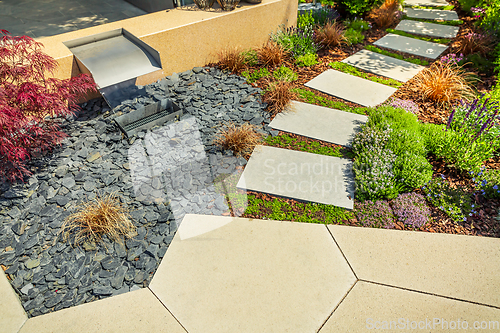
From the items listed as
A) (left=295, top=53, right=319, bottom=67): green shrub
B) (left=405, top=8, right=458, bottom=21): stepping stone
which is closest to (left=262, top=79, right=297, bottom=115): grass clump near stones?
(left=295, top=53, right=319, bottom=67): green shrub

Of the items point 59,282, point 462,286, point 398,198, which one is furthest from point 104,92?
point 462,286

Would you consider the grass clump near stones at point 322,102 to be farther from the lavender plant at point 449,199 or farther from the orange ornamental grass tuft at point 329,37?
the orange ornamental grass tuft at point 329,37

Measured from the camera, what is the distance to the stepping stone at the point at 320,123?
4.18 m

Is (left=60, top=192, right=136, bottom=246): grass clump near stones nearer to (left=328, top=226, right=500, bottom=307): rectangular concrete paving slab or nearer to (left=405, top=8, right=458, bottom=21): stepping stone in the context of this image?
(left=328, top=226, right=500, bottom=307): rectangular concrete paving slab

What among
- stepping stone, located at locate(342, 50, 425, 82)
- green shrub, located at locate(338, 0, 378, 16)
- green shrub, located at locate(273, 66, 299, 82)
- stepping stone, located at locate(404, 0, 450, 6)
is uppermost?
green shrub, located at locate(338, 0, 378, 16)

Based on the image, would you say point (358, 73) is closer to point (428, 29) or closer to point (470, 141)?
point (470, 141)

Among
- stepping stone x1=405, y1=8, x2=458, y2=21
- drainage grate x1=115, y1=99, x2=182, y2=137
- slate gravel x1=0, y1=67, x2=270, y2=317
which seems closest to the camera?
slate gravel x1=0, y1=67, x2=270, y2=317

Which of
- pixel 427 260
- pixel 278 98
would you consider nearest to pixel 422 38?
pixel 278 98

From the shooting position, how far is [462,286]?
2.63m

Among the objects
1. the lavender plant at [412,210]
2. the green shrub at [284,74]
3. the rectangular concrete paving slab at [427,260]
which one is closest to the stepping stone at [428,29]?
the green shrub at [284,74]

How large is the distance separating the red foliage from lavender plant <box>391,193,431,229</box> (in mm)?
4094

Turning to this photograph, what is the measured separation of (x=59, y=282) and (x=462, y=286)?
3.62 m

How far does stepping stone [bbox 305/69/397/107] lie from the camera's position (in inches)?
194

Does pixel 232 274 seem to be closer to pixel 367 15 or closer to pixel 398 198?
pixel 398 198
